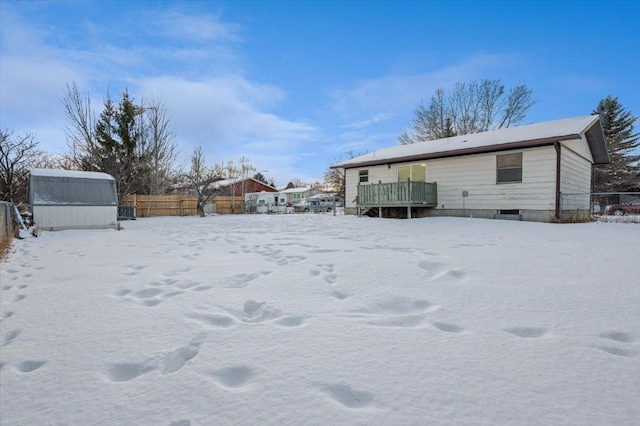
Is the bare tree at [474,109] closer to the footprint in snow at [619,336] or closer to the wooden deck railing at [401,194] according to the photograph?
the wooden deck railing at [401,194]

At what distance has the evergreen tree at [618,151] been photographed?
25500 mm

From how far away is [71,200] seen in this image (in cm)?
956

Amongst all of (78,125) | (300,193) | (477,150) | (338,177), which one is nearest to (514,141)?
(477,150)

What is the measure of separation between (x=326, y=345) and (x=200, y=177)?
22330 mm

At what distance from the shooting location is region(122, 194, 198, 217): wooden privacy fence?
1990 cm

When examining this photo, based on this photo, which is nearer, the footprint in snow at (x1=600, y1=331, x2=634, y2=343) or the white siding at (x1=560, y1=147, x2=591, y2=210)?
the footprint in snow at (x1=600, y1=331, x2=634, y2=343)

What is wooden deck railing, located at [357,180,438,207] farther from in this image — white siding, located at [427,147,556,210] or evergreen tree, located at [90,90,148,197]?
evergreen tree, located at [90,90,148,197]

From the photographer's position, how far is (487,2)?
14.1m

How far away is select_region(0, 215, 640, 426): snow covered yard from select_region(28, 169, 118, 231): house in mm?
7006

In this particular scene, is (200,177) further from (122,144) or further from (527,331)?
(527,331)

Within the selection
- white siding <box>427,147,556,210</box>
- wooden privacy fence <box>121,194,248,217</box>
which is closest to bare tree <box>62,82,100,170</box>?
wooden privacy fence <box>121,194,248,217</box>

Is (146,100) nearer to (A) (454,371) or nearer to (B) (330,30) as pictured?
(B) (330,30)

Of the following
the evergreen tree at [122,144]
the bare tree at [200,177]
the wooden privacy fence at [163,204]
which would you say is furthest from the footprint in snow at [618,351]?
the evergreen tree at [122,144]

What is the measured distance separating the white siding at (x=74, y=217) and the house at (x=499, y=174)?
9.91 metres
